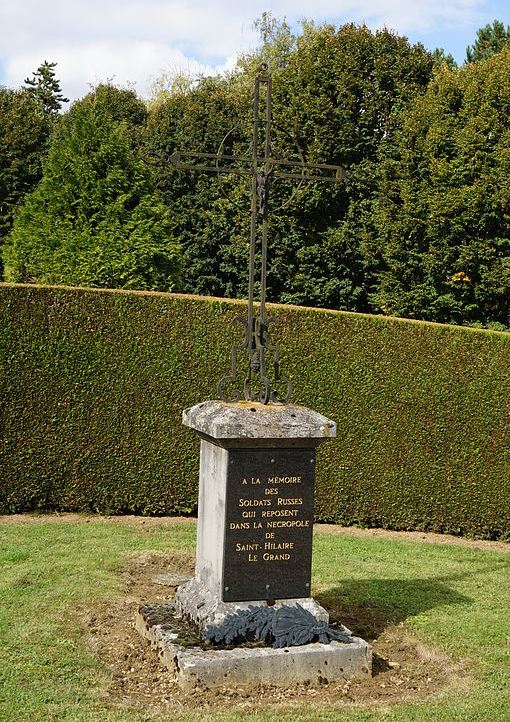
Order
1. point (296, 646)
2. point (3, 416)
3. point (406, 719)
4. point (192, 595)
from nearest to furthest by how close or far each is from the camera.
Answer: point (406, 719)
point (296, 646)
point (192, 595)
point (3, 416)

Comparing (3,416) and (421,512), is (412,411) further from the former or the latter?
(3,416)

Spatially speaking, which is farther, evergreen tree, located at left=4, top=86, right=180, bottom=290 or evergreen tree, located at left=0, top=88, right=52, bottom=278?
evergreen tree, located at left=0, top=88, right=52, bottom=278

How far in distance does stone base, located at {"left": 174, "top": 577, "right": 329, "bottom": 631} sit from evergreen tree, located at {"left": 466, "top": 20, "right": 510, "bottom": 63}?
79.8 ft

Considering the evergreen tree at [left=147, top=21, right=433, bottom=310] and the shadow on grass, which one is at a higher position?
the evergreen tree at [left=147, top=21, right=433, bottom=310]

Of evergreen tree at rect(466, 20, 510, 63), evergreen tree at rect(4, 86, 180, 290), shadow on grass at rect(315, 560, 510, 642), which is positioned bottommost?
shadow on grass at rect(315, 560, 510, 642)

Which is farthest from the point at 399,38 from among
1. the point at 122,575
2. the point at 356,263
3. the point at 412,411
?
the point at 122,575

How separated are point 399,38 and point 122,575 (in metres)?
18.1

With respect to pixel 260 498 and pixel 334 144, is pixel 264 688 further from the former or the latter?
pixel 334 144

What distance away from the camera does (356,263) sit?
74.1 feet

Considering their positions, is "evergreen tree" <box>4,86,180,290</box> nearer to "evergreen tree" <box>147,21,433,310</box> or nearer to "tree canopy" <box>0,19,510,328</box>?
"tree canopy" <box>0,19,510,328</box>

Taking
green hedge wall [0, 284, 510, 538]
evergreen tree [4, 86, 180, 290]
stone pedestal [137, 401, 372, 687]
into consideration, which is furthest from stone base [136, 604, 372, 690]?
evergreen tree [4, 86, 180, 290]

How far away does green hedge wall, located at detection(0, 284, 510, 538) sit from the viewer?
1138 cm

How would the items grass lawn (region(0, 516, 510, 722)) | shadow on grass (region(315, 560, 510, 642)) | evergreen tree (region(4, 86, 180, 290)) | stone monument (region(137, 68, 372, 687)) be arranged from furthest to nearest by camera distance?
evergreen tree (region(4, 86, 180, 290)) → shadow on grass (region(315, 560, 510, 642)) → stone monument (region(137, 68, 372, 687)) → grass lawn (region(0, 516, 510, 722))

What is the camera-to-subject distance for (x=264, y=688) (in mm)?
5969
